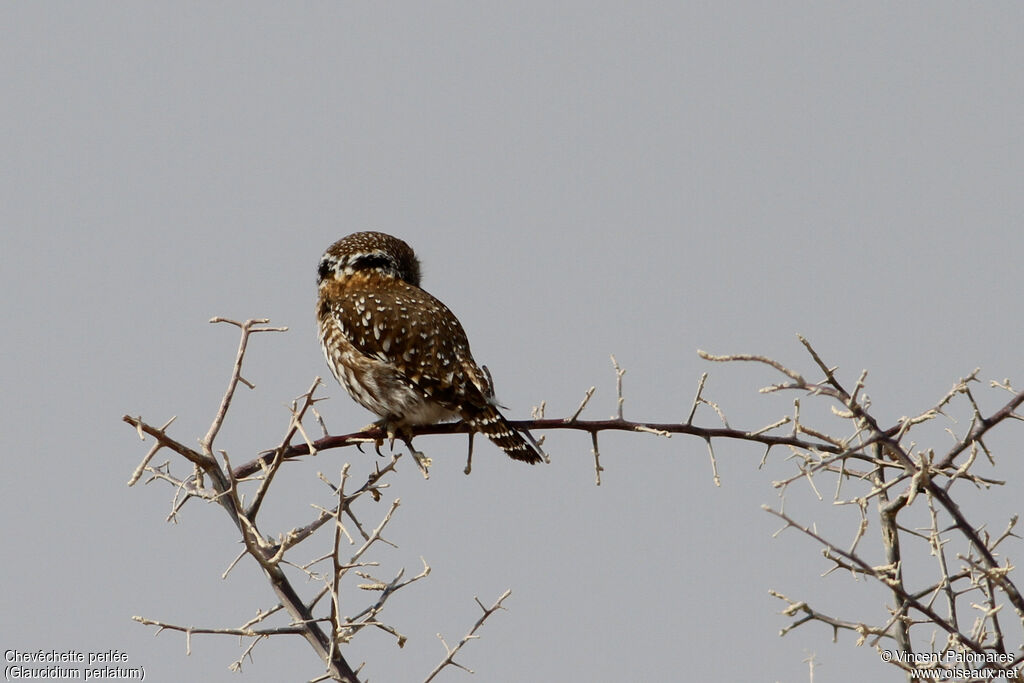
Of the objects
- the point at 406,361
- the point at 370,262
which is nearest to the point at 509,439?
the point at 406,361

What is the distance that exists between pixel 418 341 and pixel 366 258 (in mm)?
1204

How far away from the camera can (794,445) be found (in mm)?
4832

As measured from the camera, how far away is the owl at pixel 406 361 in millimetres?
7074

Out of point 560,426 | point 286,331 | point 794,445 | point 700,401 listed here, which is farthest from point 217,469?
point 794,445

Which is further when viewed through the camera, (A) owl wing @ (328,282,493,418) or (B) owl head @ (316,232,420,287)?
(B) owl head @ (316,232,420,287)

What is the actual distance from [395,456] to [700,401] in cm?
136

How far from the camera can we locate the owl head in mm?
8305

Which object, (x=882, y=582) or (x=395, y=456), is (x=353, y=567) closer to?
(x=395, y=456)

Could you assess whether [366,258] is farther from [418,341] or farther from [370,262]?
[418,341]

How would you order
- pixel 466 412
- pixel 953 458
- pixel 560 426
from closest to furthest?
pixel 953 458 → pixel 560 426 → pixel 466 412

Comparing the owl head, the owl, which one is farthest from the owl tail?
the owl head

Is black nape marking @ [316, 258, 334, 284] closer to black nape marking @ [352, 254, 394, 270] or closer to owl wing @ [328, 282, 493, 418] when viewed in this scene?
black nape marking @ [352, 254, 394, 270]

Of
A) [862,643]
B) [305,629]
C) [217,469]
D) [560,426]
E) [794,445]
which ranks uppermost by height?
[560,426]

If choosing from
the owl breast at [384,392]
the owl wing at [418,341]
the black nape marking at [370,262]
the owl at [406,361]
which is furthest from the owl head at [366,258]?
A: the owl breast at [384,392]
